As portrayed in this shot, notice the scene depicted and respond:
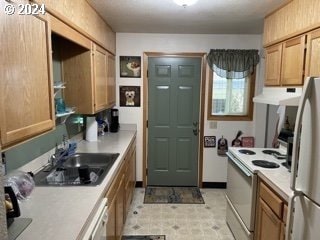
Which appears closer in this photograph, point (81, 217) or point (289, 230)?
point (81, 217)

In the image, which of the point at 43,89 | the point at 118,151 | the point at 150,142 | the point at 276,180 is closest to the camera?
the point at 43,89

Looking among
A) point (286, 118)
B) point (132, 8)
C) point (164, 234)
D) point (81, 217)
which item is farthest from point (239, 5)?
point (164, 234)

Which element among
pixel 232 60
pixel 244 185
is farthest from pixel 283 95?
pixel 232 60

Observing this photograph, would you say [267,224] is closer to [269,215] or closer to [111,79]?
[269,215]

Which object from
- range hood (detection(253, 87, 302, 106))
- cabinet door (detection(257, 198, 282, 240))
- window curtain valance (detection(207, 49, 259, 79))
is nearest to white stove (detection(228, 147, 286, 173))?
cabinet door (detection(257, 198, 282, 240))

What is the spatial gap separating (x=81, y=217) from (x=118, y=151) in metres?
1.34

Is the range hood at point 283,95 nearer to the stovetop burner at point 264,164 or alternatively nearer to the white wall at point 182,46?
the stovetop burner at point 264,164

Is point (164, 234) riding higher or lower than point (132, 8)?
lower

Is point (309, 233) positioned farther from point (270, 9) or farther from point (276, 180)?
point (270, 9)

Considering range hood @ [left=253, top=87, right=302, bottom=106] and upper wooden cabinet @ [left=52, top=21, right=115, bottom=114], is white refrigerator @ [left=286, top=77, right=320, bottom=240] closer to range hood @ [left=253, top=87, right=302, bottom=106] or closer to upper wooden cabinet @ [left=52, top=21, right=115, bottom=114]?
range hood @ [left=253, top=87, right=302, bottom=106]


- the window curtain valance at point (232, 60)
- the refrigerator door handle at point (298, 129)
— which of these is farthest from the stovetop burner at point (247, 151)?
the window curtain valance at point (232, 60)

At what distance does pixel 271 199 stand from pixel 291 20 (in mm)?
1563

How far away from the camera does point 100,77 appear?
2.88 m

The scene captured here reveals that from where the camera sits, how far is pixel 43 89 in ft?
4.74
